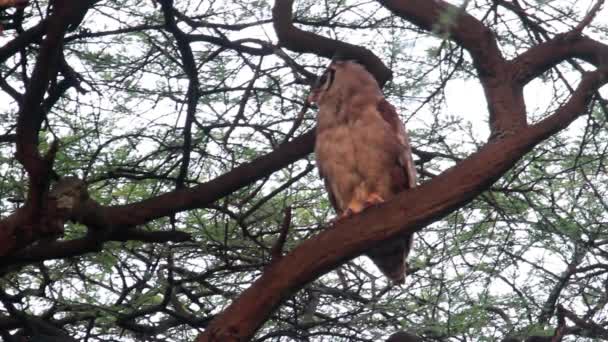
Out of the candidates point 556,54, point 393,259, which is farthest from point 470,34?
point 393,259

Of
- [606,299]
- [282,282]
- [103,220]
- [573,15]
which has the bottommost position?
[282,282]

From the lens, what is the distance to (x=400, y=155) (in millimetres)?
4281

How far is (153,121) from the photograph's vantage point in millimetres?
4914

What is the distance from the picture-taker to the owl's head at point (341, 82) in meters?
4.33

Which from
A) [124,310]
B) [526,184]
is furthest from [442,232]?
[124,310]

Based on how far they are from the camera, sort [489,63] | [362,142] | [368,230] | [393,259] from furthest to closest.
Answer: [362,142] → [393,259] → [489,63] → [368,230]

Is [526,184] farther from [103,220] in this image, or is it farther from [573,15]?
[103,220]

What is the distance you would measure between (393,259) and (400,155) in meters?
0.48

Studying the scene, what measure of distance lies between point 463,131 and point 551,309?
111 cm

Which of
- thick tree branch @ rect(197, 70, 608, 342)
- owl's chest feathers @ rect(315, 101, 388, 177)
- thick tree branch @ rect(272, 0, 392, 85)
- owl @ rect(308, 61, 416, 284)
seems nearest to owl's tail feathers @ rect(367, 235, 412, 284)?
owl @ rect(308, 61, 416, 284)

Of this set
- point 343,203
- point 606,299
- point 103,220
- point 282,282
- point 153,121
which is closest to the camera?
point 282,282

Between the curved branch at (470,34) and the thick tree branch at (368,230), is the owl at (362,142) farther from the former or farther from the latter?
the thick tree branch at (368,230)

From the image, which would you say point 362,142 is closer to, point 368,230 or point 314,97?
point 314,97

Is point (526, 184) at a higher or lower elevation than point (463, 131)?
lower
